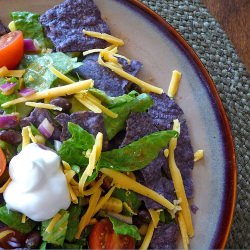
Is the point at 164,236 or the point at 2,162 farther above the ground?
the point at 2,162

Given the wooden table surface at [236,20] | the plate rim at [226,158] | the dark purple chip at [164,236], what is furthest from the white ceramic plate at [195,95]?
the wooden table surface at [236,20]

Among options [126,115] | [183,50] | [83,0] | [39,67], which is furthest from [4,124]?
[183,50]

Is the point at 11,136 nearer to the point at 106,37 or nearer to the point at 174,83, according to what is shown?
the point at 106,37

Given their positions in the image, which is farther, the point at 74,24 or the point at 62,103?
the point at 74,24

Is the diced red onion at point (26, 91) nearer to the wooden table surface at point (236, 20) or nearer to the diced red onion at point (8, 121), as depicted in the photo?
the diced red onion at point (8, 121)

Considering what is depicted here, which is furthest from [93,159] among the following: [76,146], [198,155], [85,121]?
[198,155]

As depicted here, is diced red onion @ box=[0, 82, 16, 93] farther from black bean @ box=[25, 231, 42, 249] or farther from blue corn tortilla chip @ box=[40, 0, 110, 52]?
black bean @ box=[25, 231, 42, 249]

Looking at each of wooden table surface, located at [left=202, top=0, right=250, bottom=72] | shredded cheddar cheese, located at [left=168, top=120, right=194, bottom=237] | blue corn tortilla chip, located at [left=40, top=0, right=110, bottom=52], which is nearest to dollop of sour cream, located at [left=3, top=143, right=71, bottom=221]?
shredded cheddar cheese, located at [left=168, top=120, right=194, bottom=237]
